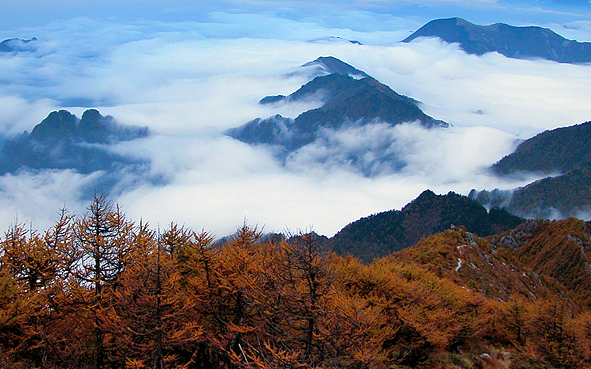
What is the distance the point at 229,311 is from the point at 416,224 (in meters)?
138

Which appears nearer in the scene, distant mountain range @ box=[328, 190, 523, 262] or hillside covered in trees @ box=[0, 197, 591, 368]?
hillside covered in trees @ box=[0, 197, 591, 368]

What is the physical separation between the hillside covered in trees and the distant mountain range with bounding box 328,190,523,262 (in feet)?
353

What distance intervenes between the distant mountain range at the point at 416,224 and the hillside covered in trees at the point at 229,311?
108 m

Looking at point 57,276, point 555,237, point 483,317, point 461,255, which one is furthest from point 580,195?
point 57,276

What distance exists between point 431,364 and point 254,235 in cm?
1572

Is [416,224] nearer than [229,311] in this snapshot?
No

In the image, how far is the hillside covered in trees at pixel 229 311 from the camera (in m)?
21.1

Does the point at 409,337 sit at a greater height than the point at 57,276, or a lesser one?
lesser

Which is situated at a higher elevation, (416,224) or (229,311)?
(229,311)

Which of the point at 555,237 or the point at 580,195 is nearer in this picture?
the point at 555,237

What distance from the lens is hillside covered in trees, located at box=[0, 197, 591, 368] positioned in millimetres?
21125

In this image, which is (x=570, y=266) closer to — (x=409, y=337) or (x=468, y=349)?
(x=468, y=349)

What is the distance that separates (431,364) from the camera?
28.2 meters

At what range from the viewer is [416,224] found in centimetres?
15600
